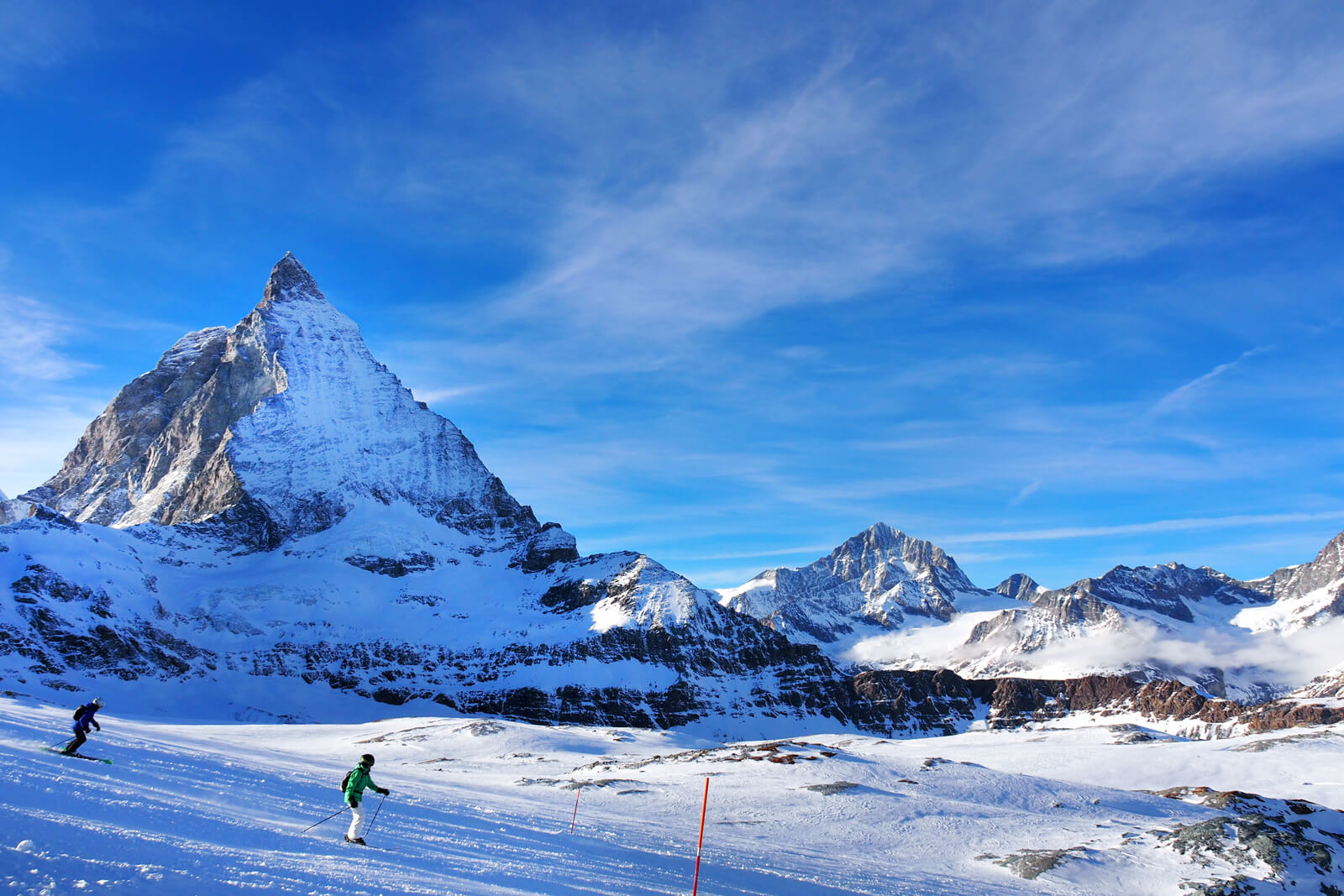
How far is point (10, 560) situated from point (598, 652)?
403ft

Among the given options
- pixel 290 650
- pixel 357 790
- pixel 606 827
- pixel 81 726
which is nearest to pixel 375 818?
pixel 357 790

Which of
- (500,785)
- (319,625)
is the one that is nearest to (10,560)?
(319,625)

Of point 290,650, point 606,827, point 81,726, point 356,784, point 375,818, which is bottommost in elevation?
point 290,650

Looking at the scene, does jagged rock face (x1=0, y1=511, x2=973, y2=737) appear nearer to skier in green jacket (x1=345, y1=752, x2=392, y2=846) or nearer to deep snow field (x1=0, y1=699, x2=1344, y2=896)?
deep snow field (x1=0, y1=699, x2=1344, y2=896)

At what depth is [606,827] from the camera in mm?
→ 31062

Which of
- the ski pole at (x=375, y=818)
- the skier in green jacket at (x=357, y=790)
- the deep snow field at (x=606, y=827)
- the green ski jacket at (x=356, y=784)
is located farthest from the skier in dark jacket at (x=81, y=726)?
the green ski jacket at (x=356, y=784)

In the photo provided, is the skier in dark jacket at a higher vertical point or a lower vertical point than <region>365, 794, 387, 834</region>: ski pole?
higher

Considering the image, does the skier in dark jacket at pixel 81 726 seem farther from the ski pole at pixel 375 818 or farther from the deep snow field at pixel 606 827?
the ski pole at pixel 375 818

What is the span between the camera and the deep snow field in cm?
1427

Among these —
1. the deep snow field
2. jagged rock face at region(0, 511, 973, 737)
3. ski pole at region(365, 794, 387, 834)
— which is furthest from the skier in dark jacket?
jagged rock face at region(0, 511, 973, 737)

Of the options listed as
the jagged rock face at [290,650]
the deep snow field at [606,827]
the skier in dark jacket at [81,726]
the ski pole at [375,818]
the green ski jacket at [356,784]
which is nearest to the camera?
the deep snow field at [606,827]

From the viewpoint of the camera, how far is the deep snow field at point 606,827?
14.3 metres

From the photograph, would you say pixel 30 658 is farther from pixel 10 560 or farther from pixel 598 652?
pixel 598 652

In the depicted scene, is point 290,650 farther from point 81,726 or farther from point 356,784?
point 356,784
